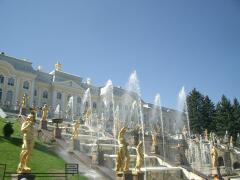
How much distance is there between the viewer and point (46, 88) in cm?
6562

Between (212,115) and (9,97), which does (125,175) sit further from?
(212,115)

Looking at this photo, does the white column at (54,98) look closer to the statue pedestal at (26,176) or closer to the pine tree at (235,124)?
the pine tree at (235,124)

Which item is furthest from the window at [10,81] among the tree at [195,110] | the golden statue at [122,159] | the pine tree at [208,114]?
the golden statue at [122,159]

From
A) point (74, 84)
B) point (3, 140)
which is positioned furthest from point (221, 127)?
point (3, 140)

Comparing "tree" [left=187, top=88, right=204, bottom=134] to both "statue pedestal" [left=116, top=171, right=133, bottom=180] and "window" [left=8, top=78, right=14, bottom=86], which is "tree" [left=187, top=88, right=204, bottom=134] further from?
"statue pedestal" [left=116, top=171, right=133, bottom=180]

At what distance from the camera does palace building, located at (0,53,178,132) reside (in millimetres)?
57688

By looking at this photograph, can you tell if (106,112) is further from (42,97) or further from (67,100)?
(42,97)

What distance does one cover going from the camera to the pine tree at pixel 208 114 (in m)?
65.4

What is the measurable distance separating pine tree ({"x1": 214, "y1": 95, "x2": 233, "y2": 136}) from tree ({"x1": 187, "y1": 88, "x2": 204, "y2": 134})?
352cm

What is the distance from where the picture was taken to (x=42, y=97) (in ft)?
212

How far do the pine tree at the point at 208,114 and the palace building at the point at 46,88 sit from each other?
17.0 metres

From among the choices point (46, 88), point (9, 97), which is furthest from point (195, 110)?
point (9, 97)

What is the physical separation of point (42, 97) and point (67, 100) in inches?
217

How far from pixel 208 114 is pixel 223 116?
4.32 metres
